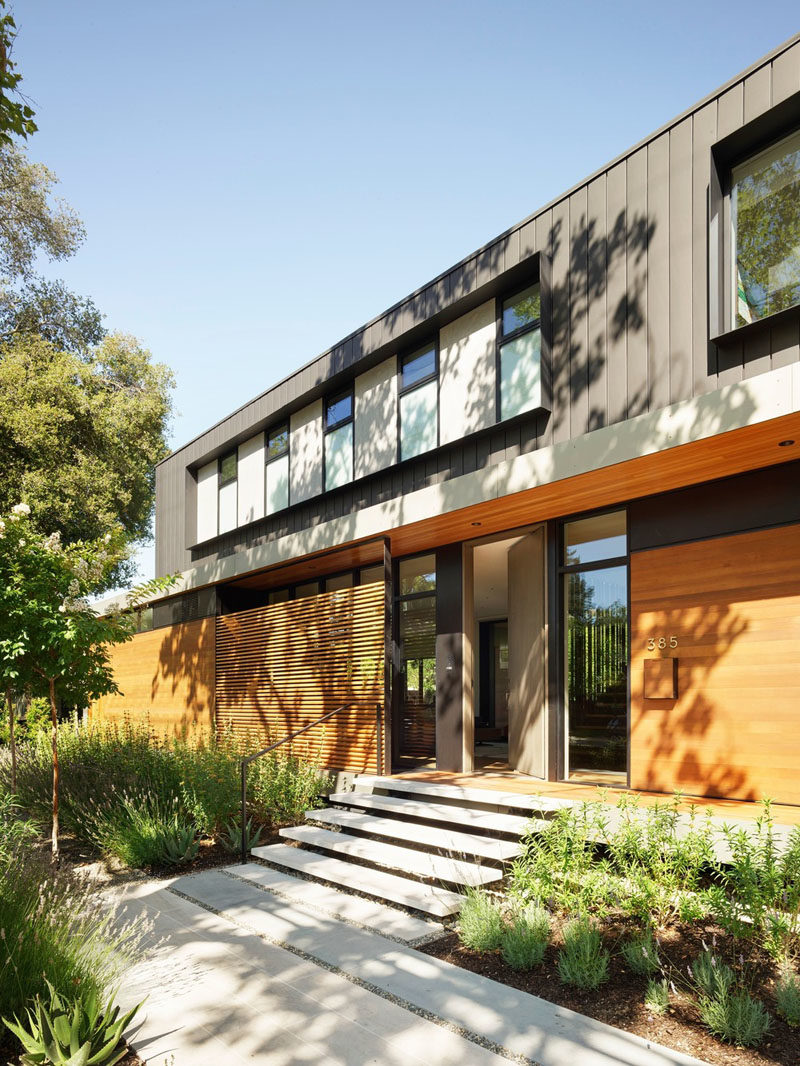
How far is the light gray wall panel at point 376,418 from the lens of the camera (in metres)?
10.4

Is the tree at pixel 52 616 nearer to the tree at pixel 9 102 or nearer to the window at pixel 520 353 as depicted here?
Result: the tree at pixel 9 102

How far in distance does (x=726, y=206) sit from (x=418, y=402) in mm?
4563

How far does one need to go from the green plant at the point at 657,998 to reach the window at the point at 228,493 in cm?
1160

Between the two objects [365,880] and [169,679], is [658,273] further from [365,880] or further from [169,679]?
[169,679]

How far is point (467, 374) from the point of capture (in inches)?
361

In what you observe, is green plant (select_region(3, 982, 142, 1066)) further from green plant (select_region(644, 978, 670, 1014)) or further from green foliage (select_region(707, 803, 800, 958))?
green foliage (select_region(707, 803, 800, 958))

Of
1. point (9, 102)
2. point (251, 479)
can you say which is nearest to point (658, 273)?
point (9, 102)

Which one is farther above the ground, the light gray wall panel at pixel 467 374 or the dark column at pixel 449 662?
the light gray wall panel at pixel 467 374

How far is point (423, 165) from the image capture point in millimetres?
9727

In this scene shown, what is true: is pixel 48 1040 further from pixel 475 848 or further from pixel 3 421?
pixel 3 421

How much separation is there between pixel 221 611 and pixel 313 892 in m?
8.65

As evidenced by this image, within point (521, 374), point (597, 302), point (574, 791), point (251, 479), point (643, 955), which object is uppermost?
point (597, 302)

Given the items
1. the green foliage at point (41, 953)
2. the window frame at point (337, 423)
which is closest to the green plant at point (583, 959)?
the green foliage at point (41, 953)

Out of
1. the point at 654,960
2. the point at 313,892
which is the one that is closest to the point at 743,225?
Answer: the point at 654,960
